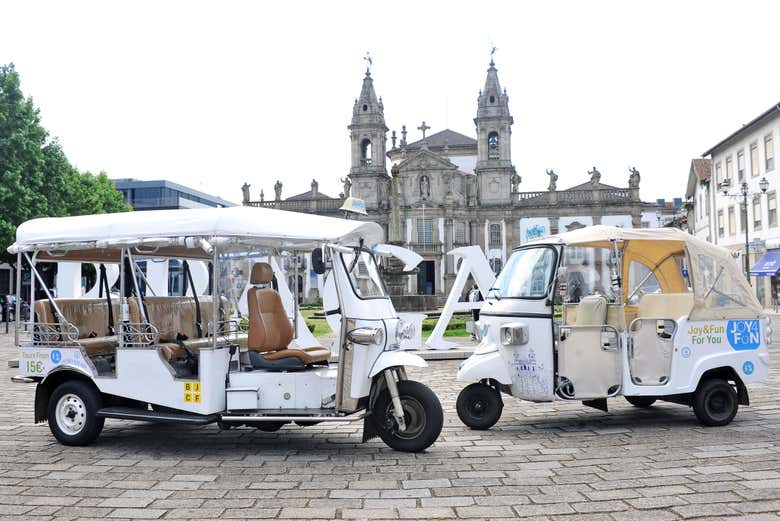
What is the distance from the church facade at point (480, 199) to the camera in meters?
68.8

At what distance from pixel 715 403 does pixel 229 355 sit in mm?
5646

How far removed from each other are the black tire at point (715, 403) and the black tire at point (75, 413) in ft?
22.1

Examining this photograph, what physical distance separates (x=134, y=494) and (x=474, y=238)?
65.4m

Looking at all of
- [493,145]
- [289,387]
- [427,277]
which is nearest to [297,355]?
[289,387]

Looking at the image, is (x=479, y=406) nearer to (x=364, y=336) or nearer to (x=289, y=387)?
(x=364, y=336)

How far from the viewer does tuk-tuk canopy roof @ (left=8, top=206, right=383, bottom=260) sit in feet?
23.2

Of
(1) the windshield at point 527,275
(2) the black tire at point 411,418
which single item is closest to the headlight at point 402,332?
(2) the black tire at point 411,418

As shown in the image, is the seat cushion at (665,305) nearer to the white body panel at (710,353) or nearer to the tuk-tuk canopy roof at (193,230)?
the white body panel at (710,353)

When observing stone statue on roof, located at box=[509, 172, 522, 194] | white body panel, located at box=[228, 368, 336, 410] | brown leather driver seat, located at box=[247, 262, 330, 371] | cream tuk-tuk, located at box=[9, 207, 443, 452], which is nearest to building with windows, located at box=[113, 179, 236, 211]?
stone statue on roof, located at box=[509, 172, 522, 194]

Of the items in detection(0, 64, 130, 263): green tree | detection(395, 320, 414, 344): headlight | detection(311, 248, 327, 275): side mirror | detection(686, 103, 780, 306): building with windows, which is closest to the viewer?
detection(311, 248, 327, 275): side mirror

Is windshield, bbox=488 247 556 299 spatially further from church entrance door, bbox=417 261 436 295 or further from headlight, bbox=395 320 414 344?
church entrance door, bbox=417 261 436 295

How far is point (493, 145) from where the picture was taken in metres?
71.1

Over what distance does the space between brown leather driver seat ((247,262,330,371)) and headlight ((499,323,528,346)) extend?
6.95 ft

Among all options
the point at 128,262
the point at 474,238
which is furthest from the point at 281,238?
the point at 474,238
